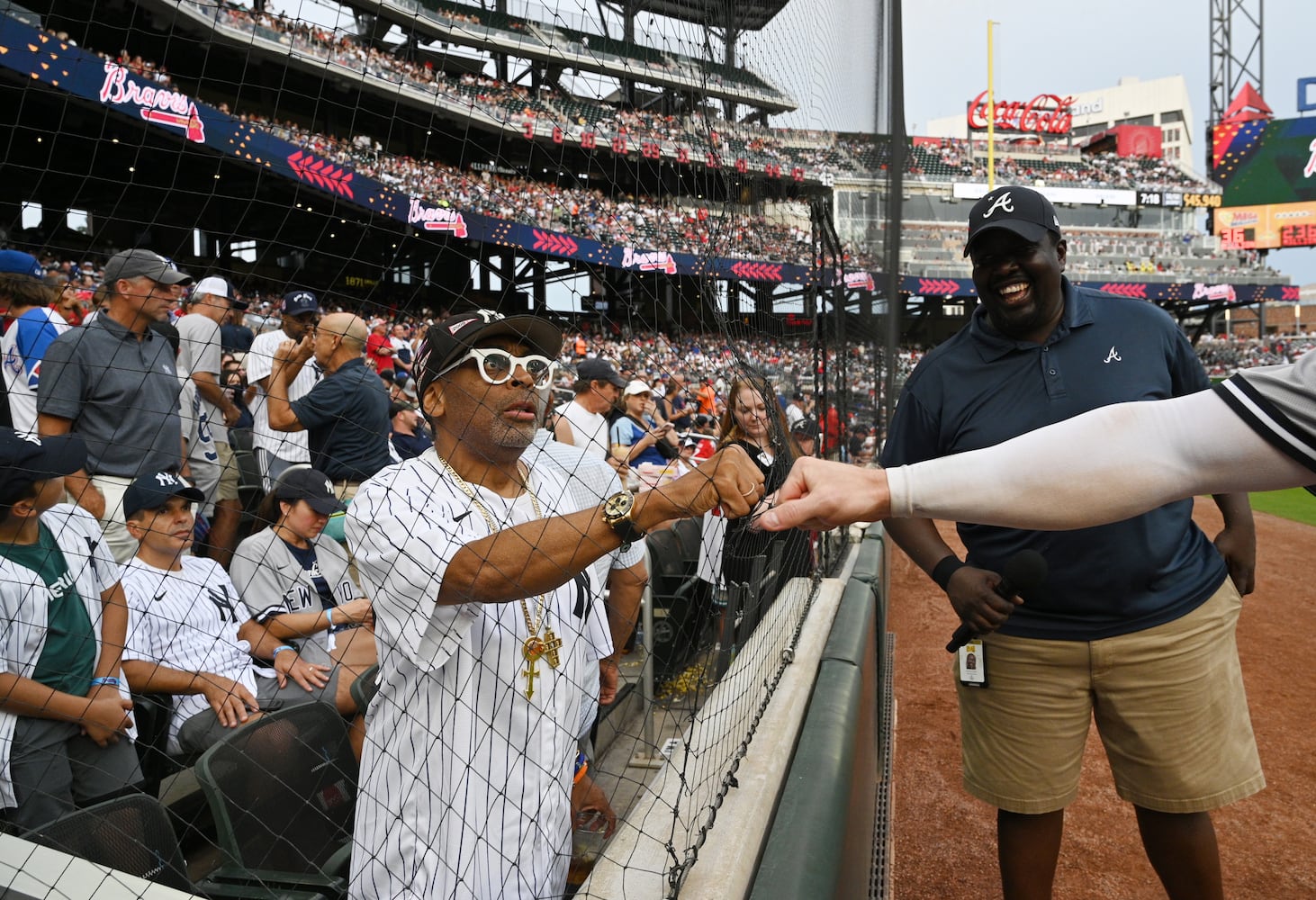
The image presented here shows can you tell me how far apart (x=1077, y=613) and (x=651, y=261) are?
1.26m

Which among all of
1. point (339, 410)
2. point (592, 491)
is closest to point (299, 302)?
point (339, 410)

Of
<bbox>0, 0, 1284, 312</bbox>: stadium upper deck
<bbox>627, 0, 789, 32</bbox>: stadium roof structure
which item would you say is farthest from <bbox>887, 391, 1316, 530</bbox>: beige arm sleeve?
<bbox>627, 0, 789, 32</bbox>: stadium roof structure

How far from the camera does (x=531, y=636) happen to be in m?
1.48

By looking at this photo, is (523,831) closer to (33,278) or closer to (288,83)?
(33,278)

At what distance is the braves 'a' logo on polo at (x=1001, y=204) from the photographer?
196 cm

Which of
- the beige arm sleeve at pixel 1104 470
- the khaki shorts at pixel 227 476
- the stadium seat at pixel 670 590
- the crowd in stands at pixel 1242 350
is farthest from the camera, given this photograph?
the crowd in stands at pixel 1242 350

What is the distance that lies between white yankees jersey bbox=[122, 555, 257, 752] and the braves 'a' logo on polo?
93.7 inches

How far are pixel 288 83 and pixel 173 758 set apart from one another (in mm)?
19412

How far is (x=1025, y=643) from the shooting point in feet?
6.34

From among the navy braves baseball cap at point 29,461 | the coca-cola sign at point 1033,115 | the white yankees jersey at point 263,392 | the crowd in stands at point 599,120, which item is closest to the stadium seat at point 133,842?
the navy braves baseball cap at point 29,461

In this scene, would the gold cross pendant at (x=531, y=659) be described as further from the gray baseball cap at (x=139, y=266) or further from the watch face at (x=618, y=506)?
the gray baseball cap at (x=139, y=266)

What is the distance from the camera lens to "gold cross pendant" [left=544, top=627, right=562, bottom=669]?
4.92ft

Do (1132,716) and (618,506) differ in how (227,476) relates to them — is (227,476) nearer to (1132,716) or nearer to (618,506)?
(618,506)

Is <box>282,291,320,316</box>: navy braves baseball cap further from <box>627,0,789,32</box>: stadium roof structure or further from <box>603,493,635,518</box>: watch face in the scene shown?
<box>603,493,635,518</box>: watch face
